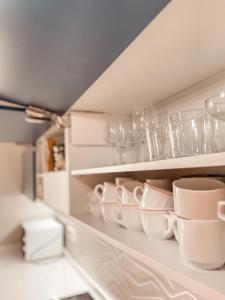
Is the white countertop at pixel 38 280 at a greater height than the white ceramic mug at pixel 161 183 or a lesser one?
lesser

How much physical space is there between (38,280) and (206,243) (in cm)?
129

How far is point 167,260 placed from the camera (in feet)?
1.67

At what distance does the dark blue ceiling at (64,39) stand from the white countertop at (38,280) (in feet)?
3.24

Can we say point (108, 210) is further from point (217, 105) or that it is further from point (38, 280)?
point (38, 280)

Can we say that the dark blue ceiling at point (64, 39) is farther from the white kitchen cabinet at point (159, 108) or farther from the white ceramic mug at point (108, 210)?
the white ceramic mug at point (108, 210)

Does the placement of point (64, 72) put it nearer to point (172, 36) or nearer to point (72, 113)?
point (72, 113)

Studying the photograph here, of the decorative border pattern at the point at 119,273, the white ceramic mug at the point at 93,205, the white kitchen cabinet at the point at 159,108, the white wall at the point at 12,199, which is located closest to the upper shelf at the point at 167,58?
the white kitchen cabinet at the point at 159,108

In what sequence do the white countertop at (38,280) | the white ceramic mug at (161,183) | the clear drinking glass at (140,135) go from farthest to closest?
the white countertop at (38,280)
the clear drinking glass at (140,135)
the white ceramic mug at (161,183)

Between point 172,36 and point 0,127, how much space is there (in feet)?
4.46

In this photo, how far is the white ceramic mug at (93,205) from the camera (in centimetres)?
100

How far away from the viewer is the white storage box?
1760 millimetres

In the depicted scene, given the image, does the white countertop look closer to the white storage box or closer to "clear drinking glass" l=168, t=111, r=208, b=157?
the white storage box

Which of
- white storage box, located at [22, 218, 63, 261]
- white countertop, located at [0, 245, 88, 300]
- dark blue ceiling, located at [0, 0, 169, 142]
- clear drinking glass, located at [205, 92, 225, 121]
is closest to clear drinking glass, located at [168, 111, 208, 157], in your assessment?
clear drinking glass, located at [205, 92, 225, 121]

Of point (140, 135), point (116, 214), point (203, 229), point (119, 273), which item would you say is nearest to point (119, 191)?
A: point (116, 214)
